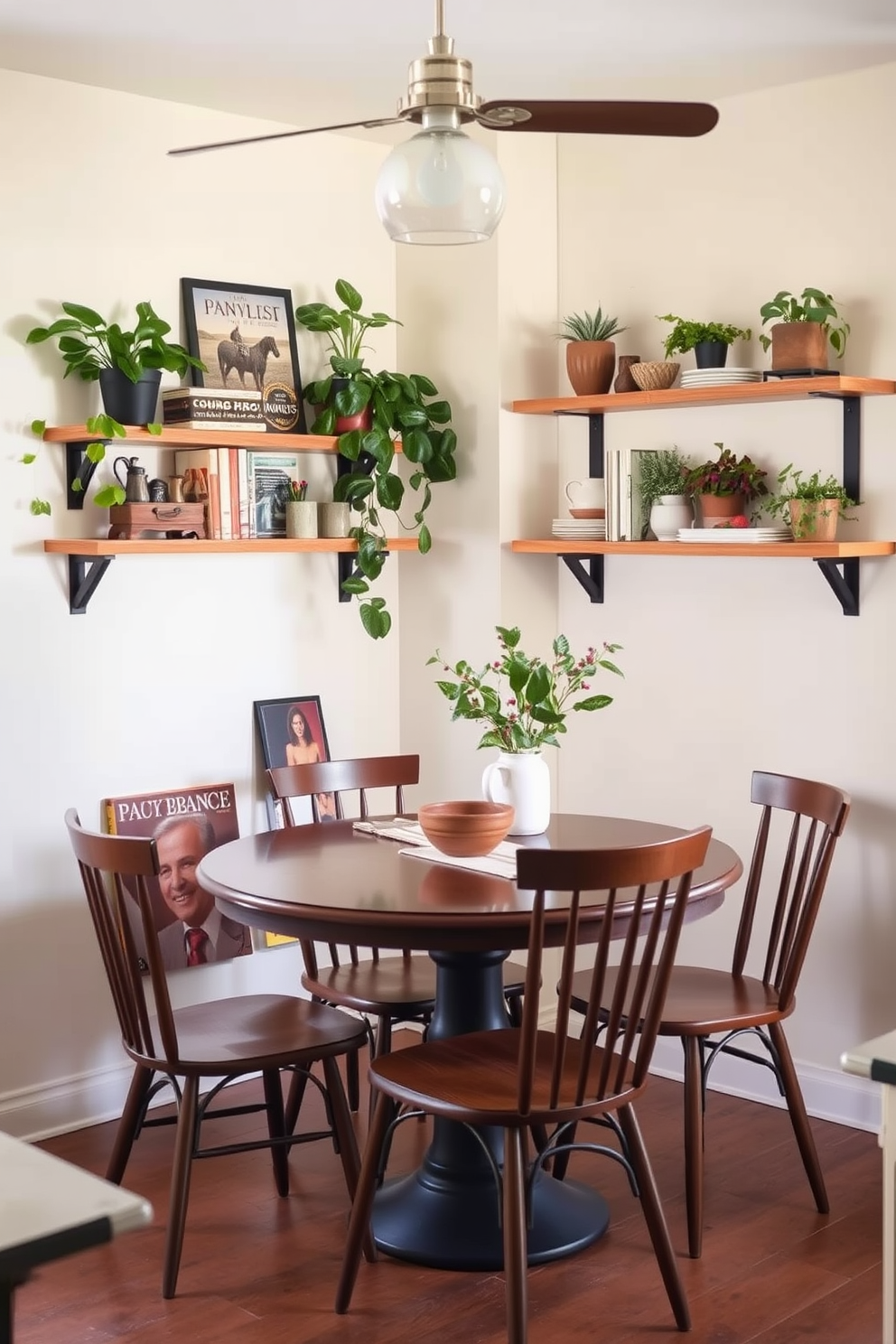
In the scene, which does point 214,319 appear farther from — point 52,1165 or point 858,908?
point 52,1165

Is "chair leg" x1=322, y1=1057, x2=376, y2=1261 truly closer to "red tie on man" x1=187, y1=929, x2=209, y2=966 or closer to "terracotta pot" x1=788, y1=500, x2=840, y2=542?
"red tie on man" x1=187, y1=929, x2=209, y2=966

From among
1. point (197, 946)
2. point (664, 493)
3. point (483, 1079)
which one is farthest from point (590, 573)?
point (483, 1079)

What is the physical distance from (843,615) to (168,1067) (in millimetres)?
1932

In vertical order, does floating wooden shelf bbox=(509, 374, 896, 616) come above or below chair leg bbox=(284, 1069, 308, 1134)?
above

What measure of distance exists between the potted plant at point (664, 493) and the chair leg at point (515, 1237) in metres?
1.77

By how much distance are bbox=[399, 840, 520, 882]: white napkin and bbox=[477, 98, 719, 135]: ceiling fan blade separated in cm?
139

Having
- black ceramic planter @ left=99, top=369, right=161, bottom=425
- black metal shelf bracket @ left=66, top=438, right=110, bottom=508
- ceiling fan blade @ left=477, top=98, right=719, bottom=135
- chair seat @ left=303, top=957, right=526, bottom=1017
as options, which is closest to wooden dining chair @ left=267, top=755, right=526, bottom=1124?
chair seat @ left=303, top=957, right=526, bottom=1017

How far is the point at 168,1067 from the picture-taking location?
290 cm

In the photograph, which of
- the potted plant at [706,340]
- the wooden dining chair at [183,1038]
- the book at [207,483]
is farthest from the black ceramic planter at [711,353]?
the wooden dining chair at [183,1038]

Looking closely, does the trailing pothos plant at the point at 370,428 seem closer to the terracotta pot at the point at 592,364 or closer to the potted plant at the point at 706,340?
the terracotta pot at the point at 592,364

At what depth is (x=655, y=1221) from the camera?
274 centimetres

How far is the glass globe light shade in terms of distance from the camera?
2385mm

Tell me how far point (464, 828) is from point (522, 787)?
0.87ft

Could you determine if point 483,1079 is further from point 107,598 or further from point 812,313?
point 812,313
